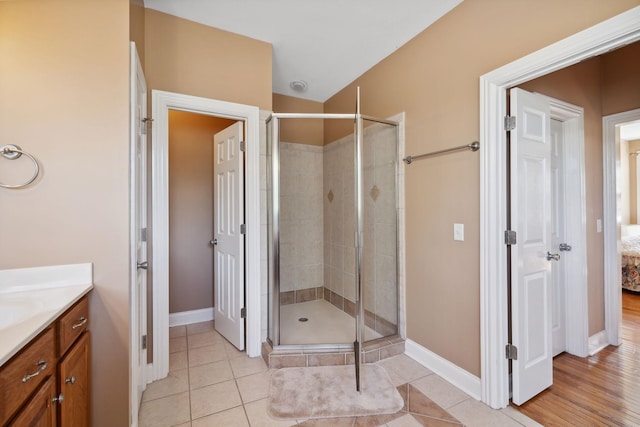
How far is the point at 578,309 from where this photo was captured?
93.3 inches

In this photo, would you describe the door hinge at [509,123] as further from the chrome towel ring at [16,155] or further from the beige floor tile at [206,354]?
the beige floor tile at [206,354]

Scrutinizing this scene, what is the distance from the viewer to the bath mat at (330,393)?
1.70 metres

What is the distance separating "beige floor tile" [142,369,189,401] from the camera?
188cm

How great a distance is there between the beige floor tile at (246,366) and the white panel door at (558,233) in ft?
8.26

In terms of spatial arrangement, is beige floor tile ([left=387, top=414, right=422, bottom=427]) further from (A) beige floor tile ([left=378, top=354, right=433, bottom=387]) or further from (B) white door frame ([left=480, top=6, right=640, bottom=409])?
(B) white door frame ([left=480, top=6, right=640, bottom=409])

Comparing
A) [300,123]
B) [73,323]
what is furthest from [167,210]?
[300,123]

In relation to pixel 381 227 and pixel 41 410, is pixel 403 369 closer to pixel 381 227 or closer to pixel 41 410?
Result: pixel 381 227

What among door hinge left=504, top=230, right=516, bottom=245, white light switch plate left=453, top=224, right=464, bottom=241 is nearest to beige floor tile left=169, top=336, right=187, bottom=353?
white light switch plate left=453, top=224, right=464, bottom=241

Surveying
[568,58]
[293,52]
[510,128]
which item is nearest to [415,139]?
[510,128]

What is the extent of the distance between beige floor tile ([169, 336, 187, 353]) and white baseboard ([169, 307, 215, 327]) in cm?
36

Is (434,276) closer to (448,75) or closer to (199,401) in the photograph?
(448,75)

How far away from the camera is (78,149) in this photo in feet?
4.49

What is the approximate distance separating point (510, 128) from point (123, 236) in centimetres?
233

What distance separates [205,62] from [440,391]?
3.06 m
